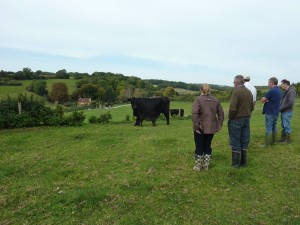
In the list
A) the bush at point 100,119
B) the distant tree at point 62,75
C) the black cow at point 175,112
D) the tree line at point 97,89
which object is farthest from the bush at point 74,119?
the distant tree at point 62,75

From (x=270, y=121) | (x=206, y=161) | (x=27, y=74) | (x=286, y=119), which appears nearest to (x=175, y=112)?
(x=286, y=119)

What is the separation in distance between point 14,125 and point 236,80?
1113cm

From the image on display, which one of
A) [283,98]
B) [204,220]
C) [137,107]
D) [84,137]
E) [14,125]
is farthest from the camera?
[137,107]

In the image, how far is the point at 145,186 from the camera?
20.2ft

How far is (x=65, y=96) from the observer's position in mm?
50406

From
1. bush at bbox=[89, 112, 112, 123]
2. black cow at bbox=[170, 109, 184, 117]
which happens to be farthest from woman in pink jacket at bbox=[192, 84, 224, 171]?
black cow at bbox=[170, 109, 184, 117]

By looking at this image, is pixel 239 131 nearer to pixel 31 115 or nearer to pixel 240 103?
pixel 240 103

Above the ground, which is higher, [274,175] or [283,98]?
[283,98]

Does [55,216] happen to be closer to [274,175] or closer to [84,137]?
[274,175]

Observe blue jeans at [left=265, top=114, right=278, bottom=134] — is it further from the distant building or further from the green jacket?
the distant building

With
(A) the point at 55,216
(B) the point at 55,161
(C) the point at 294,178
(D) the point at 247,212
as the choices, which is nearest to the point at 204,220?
(D) the point at 247,212

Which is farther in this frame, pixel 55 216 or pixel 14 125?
pixel 14 125

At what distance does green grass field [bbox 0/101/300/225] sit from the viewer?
16.5 ft

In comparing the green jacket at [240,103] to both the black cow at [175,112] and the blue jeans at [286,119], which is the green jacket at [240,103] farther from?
the black cow at [175,112]
